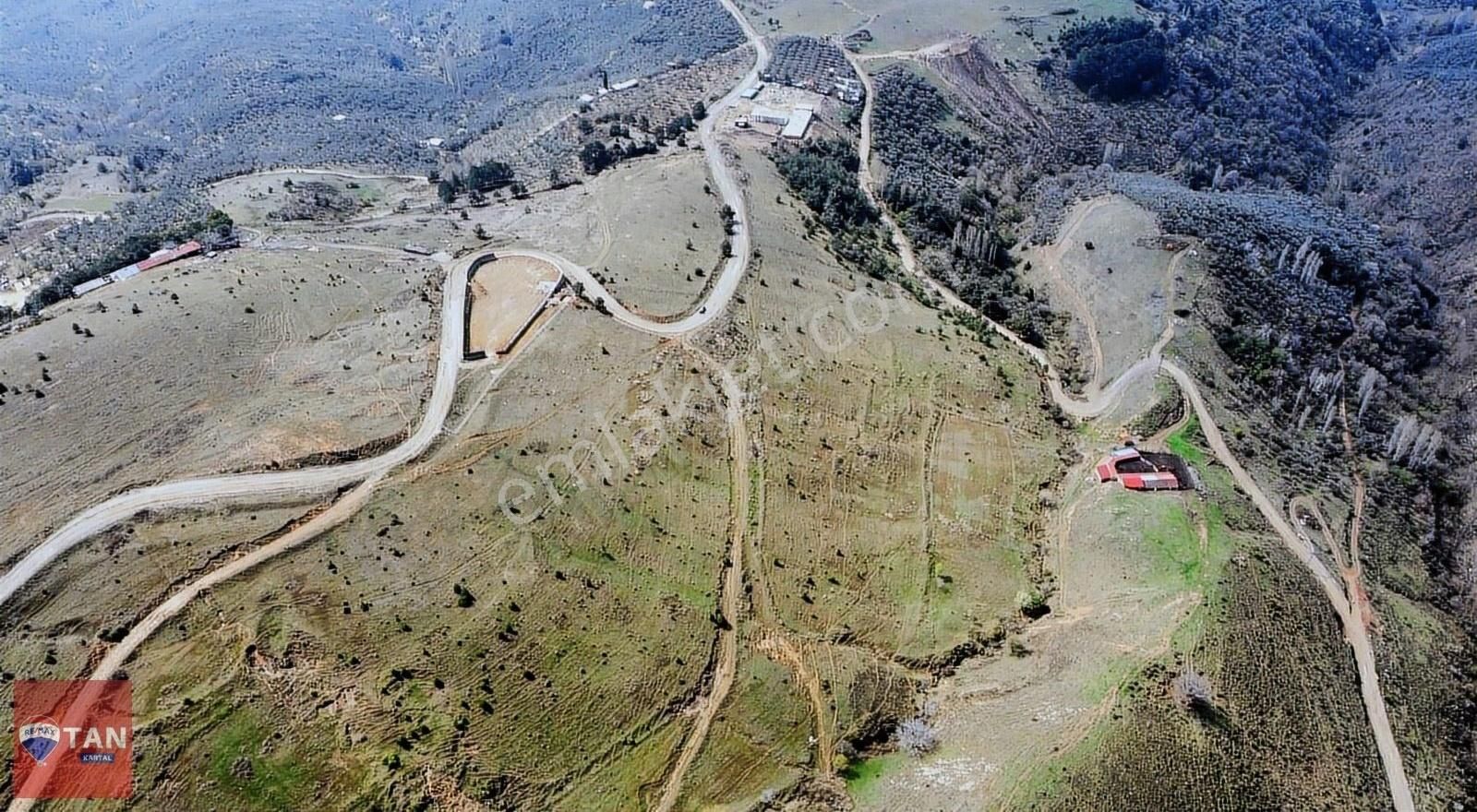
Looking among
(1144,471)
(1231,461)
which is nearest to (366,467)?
(1144,471)

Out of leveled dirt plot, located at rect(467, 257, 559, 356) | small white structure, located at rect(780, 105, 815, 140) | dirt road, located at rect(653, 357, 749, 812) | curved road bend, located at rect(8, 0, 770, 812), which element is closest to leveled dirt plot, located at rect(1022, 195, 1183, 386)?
small white structure, located at rect(780, 105, 815, 140)

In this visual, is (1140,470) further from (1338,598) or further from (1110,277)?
(1110,277)

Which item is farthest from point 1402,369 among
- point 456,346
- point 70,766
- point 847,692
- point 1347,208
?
point 70,766

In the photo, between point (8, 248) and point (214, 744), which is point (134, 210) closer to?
point (8, 248)

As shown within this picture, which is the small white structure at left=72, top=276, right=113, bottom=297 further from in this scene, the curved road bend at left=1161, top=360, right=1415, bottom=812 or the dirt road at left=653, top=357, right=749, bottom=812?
the curved road bend at left=1161, top=360, right=1415, bottom=812

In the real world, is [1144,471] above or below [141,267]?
below

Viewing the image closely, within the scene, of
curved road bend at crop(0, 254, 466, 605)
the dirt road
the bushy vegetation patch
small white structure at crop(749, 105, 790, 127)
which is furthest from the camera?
small white structure at crop(749, 105, 790, 127)
